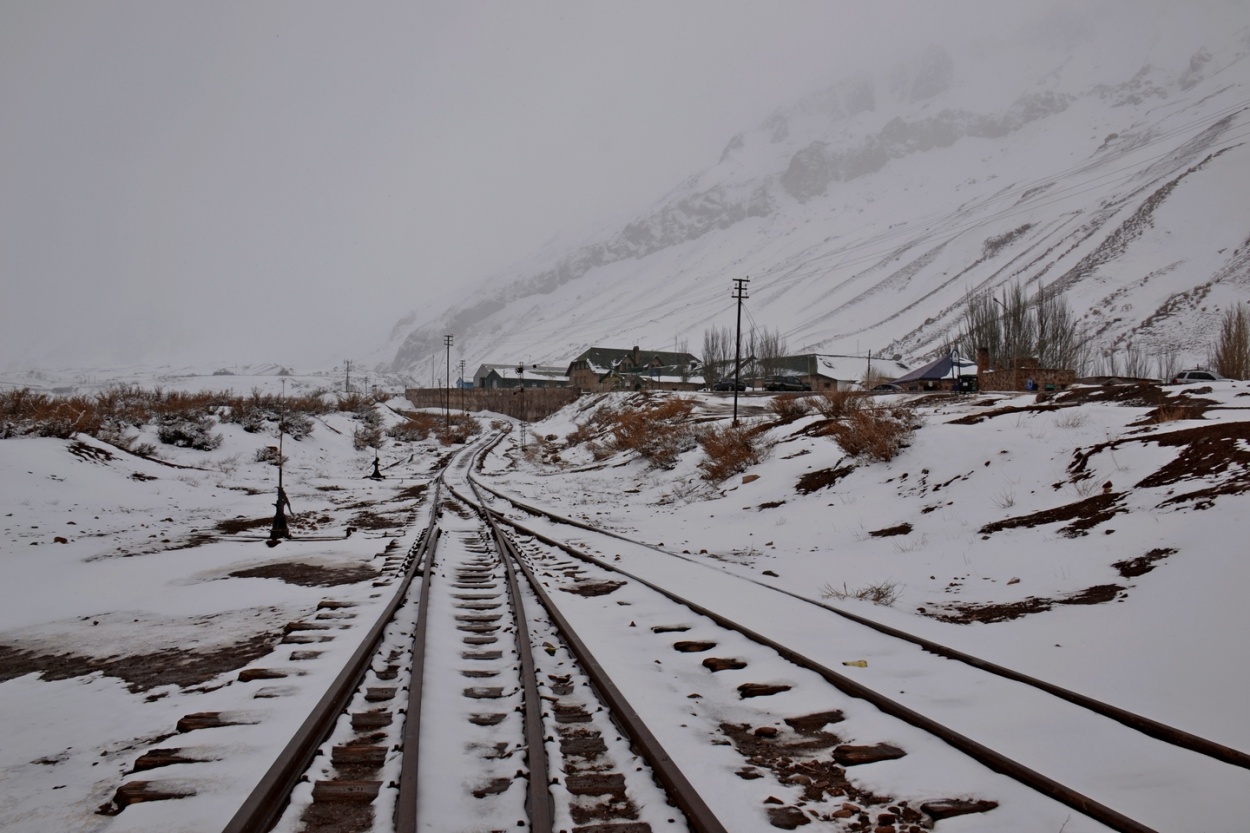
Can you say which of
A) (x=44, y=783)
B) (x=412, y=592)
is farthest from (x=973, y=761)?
(x=412, y=592)

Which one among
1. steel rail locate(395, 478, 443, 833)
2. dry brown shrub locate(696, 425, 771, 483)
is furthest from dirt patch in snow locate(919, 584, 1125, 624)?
dry brown shrub locate(696, 425, 771, 483)

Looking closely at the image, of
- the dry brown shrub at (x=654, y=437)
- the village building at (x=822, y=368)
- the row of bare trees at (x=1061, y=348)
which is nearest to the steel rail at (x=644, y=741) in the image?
the dry brown shrub at (x=654, y=437)

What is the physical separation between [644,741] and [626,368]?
105224mm

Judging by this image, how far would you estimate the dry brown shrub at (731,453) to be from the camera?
1894 cm

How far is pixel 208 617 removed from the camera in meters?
7.30

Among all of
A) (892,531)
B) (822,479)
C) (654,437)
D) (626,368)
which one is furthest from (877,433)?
(626,368)

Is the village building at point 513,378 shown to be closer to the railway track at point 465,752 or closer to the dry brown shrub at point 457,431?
the dry brown shrub at point 457,431

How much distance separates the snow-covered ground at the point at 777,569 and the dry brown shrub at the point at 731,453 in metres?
0.57

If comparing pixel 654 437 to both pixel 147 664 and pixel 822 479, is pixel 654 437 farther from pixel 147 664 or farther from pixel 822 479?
pixel 147 664

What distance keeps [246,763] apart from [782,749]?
9.50 ft

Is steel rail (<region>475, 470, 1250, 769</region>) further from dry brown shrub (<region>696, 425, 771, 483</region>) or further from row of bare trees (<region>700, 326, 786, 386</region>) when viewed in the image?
row of bare trees (<region>700, 326, 786, 386</region>)

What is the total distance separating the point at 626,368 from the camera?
108500 mm

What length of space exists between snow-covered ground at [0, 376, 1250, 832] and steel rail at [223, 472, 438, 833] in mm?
220

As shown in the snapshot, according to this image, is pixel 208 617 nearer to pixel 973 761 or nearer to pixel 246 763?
pixel 246 763
